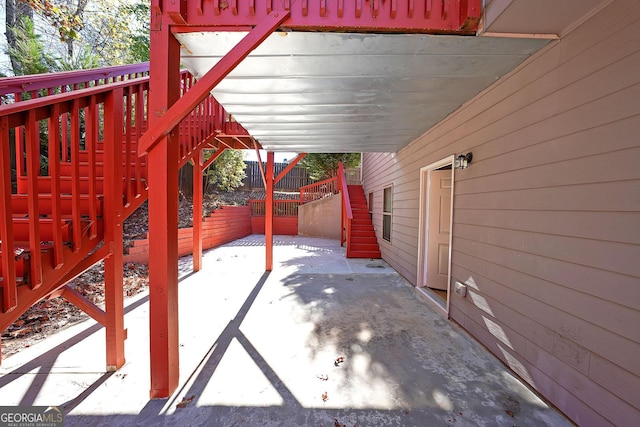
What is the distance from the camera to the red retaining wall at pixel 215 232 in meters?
4.61

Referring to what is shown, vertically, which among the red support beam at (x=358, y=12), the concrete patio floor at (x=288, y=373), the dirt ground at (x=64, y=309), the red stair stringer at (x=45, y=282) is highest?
the red support beam at (x=358, y=12)

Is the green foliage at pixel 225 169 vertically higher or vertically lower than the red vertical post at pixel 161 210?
higher

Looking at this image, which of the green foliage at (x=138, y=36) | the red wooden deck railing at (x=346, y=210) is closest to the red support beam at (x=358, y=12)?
the red wooden deck railing at (x=346, y=210)

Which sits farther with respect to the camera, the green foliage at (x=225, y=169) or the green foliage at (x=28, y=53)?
the green foliage at (x=225, y=169)

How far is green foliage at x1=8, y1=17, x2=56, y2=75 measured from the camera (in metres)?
4.91

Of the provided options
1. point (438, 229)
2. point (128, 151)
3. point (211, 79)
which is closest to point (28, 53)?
point (128, 151)

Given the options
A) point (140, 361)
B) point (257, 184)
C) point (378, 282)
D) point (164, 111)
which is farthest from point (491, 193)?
point (257, 184)

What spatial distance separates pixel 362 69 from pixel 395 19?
0.52 metres

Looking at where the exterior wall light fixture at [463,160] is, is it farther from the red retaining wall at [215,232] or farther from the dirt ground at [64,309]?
the red retaining wall at [215,232]

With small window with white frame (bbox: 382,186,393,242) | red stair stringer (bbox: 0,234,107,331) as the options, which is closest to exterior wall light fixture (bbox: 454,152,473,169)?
small window with white frame (bbox: 382,186,393,242)

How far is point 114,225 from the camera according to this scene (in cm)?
191

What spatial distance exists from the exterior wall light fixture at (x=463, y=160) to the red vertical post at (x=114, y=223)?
10.9ft

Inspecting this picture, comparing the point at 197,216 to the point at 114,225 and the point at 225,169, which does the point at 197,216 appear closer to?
the point at 114,225

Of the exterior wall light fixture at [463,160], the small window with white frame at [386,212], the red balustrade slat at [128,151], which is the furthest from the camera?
the small window with white frame at [386,212]
